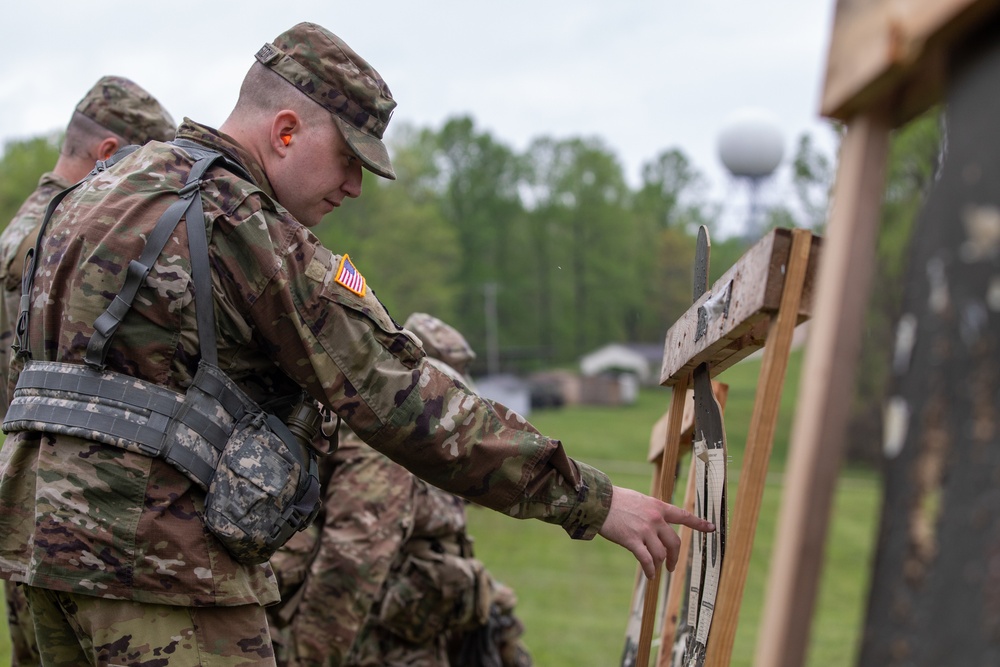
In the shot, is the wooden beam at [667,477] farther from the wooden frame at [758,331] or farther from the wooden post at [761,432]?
the wooden post at [761,432]

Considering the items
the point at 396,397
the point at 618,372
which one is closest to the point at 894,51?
the point at 396,397

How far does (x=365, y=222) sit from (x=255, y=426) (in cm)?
4056

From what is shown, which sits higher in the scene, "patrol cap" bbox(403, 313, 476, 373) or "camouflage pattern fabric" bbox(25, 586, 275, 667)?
"patrol cap" bbox(403, 313, 476, 373)

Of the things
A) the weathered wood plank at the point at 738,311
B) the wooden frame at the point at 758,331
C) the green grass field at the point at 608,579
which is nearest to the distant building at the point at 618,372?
the green grass field at the point at 608,579

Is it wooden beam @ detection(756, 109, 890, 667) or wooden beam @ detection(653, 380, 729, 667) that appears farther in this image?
wooden beam @ detection(653, 380, 729, 667)

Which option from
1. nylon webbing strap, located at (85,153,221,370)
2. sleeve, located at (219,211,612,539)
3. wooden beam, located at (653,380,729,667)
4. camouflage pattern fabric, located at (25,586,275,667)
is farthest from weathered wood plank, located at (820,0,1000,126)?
camouflage pattern fabric, located at (25,586,275,667)

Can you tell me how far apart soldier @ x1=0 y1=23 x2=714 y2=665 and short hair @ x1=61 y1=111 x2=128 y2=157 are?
2.11 meters

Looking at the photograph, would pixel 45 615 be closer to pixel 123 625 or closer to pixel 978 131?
pixel 123 625

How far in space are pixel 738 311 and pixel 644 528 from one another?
0.70m

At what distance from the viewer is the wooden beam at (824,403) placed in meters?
1.27

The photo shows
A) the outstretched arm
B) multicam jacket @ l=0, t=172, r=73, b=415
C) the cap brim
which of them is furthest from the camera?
multicam jacket @ l=0, t=172, r=73, b=415

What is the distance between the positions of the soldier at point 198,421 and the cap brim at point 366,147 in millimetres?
326

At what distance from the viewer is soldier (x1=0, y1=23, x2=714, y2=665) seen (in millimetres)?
2299

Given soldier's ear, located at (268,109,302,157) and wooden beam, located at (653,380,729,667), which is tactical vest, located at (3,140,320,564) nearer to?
soldier's ear, located at (268,109,302,157)
